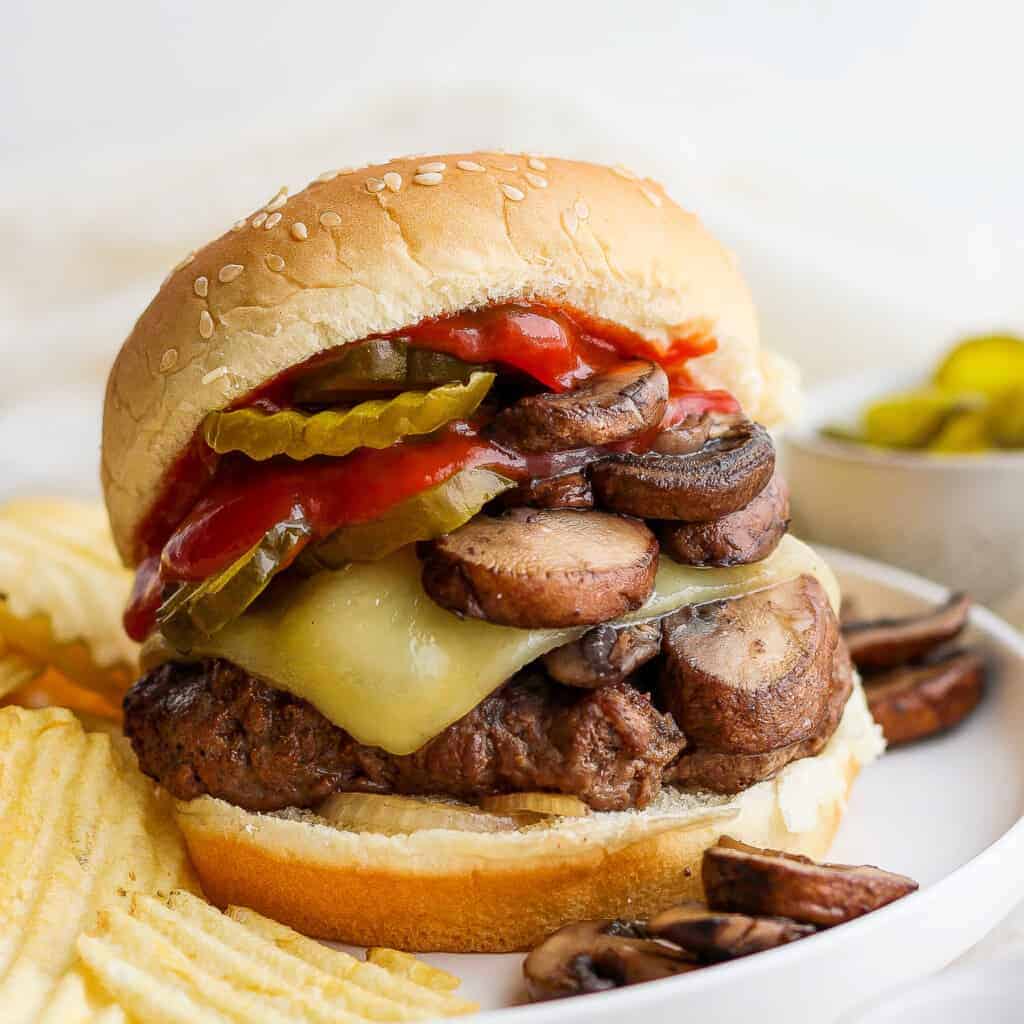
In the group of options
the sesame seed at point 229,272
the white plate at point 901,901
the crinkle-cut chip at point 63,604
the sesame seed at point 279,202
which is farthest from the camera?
the crinkle-cut chip at point 63,604

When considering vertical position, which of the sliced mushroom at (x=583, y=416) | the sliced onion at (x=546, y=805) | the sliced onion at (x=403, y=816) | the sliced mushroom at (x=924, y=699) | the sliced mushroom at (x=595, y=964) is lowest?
the sliced mushroom at (x=924, y=699)

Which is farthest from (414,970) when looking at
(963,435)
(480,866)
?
(963,435)

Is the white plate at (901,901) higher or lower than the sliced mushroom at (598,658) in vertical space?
lower

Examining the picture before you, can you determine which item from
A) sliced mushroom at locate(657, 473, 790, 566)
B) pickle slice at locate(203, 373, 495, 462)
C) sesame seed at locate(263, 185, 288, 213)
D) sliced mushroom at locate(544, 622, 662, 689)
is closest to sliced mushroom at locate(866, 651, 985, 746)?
sliced mushroom at locate(657, 473, 790, 566)

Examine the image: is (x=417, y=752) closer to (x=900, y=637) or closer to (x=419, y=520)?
(x=419, y=520)

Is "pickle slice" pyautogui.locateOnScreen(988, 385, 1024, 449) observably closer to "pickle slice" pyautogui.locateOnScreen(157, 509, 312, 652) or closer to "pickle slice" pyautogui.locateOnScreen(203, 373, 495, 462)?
"pickle slice" pyautogui.locateOnScreen(203, 373, 495, 462)

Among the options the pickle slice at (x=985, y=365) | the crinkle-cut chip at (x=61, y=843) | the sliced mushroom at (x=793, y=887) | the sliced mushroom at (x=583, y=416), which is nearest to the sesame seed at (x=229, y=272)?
the sliced mushroom at (x=583, y=416)

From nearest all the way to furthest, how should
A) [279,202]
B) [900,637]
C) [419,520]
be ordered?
1. [419,520]
2. [279,202]
3. [900,637]

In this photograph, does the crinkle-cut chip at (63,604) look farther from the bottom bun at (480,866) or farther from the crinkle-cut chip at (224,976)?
the crinkle-cut chip at (224,976)
